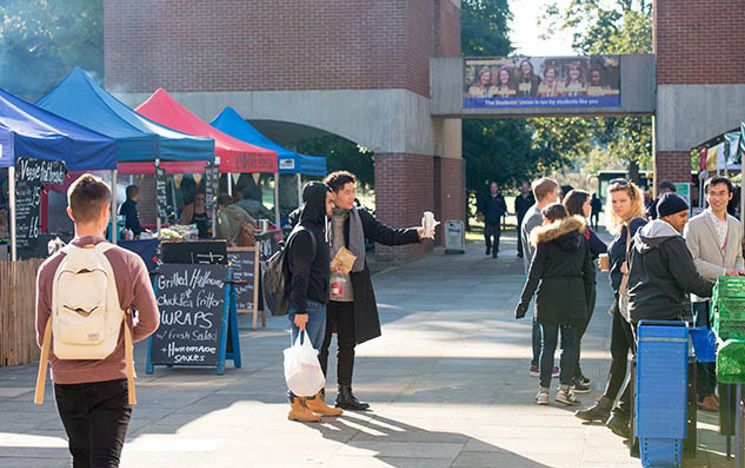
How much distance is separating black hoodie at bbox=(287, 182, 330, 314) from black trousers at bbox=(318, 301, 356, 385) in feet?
1.14

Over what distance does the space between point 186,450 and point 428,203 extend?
23627 millimetres

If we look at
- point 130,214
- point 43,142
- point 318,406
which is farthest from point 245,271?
point 318,406

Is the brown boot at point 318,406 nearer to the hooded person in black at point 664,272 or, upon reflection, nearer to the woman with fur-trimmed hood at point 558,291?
the woman with fur-trimmed hood at point 558,291

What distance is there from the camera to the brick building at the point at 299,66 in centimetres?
2855

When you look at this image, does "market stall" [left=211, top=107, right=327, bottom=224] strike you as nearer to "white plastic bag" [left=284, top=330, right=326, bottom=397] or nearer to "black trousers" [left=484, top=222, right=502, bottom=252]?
"black trousers" [left=484, top=222, right=502, bottom=252]

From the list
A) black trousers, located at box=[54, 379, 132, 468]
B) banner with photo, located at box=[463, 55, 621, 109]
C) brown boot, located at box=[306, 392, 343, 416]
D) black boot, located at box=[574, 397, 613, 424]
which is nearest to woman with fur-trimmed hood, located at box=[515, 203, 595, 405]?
black boot, located at box=[574, 397, 613, 424]

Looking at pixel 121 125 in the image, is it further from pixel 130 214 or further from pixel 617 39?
pixel 617 39

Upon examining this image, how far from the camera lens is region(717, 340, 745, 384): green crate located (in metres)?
6.93

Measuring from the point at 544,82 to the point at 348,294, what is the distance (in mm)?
20987

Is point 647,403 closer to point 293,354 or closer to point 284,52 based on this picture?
point 293,354

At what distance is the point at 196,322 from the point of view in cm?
1231

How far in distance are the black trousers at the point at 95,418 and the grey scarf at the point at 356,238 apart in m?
4.28

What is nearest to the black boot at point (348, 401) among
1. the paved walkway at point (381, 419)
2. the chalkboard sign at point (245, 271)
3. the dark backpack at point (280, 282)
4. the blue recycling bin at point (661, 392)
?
the paved walkway at point (381, 419)

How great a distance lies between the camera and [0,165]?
12.4 m
